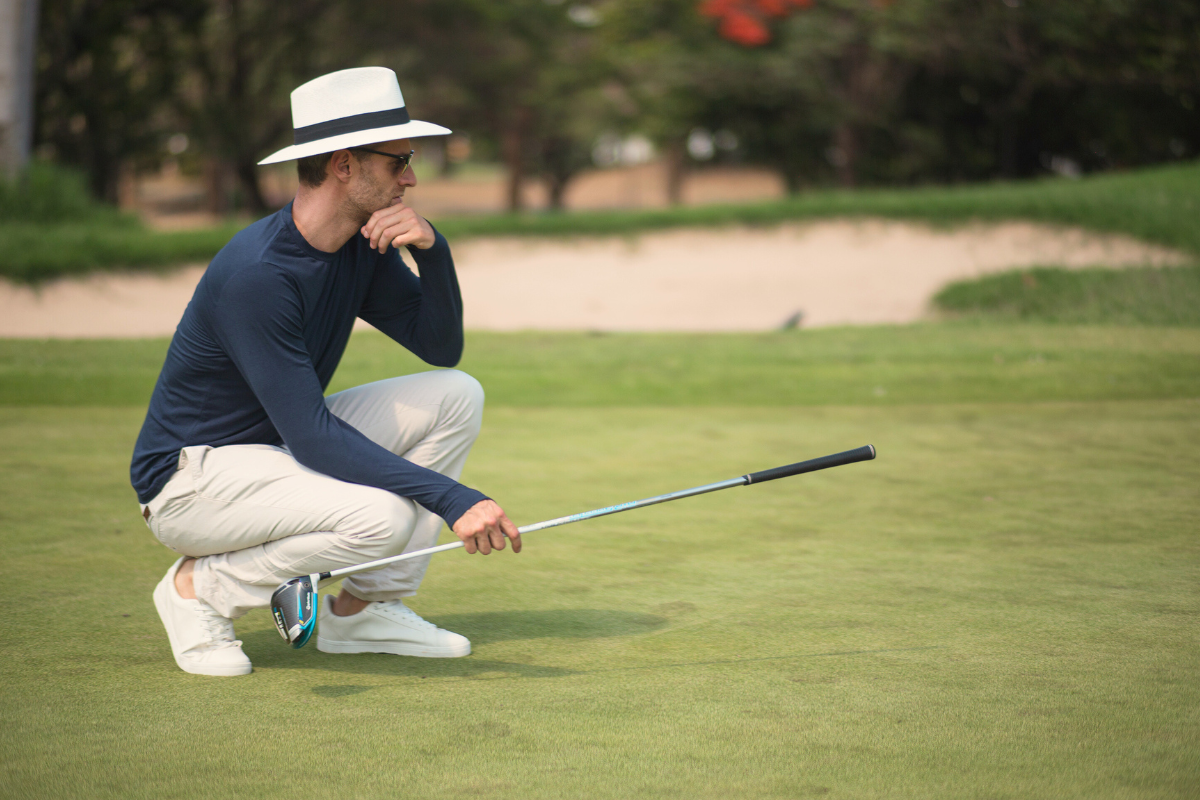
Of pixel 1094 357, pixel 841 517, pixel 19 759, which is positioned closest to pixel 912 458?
pixel 841 517

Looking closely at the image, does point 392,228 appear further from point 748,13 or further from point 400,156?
point 748,13

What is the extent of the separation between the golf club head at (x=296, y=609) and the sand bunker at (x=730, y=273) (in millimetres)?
8634

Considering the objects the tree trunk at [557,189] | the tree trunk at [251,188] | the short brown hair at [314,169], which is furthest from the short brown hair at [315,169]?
the tree trunk at [557,189]

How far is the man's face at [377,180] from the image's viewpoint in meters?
2.76

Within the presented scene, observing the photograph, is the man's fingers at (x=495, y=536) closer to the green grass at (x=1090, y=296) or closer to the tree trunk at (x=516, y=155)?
the green grass at (x=1090, y=296)

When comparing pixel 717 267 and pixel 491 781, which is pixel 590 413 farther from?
pixel 717 267

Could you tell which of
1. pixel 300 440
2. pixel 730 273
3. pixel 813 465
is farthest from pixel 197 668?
pixel 730 273

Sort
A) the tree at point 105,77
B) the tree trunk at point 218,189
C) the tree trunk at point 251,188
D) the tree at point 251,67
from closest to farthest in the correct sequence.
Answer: the tree at point 105,77, the tree at point 251,67, the tree trunk at point 251,188, the tree trunk at point 218,189

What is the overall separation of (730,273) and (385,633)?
405 inches

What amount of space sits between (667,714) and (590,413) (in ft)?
12.7

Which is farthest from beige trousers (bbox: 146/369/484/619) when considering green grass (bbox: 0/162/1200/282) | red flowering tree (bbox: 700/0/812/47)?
red flowering tree (bbox: 700/0/812/47)

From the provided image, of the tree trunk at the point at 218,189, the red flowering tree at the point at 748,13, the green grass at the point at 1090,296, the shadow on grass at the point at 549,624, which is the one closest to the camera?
the shadow on grass at the point at 549,624

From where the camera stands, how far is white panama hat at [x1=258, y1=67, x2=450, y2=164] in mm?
2701

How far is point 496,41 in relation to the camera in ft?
86.7
